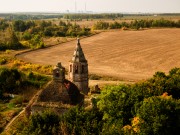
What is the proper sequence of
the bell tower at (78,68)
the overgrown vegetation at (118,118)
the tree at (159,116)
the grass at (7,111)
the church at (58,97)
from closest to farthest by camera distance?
the overgrown vegetation at (118,118), the tree at (159,116), the church at (58,97), the grass at (7,111), the bell tower at (78,68)

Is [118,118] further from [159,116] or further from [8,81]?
[8,81]

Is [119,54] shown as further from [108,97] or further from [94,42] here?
[108,97]

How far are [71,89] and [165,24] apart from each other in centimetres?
11309

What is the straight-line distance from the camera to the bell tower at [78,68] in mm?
40375

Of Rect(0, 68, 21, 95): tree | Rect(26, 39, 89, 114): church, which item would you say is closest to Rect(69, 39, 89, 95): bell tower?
Rect(26, 39, 89, 114): church

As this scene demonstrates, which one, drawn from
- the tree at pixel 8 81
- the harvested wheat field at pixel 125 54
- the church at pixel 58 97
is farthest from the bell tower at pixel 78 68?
the harvested wheat field at pixel 125 54

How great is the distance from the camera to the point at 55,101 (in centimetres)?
3603

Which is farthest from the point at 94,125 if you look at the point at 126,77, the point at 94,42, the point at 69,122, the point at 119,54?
the point at 94,42

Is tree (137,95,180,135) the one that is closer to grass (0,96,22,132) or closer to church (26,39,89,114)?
church (26,39,89,114)

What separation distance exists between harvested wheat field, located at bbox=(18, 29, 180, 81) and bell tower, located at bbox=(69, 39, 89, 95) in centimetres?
A: 2513

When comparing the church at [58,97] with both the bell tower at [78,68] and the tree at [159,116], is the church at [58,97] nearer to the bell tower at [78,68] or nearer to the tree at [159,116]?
the bell tower at [78,68]

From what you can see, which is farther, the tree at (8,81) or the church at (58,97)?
the tree at (8,81)

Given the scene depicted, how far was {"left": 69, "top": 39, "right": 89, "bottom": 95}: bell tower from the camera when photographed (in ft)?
132

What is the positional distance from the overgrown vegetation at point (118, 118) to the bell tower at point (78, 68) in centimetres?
564
